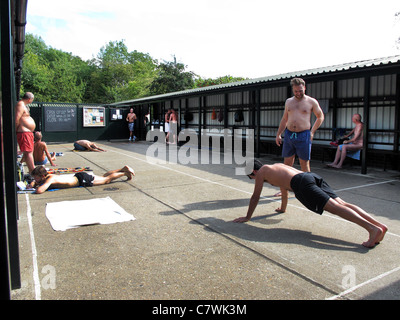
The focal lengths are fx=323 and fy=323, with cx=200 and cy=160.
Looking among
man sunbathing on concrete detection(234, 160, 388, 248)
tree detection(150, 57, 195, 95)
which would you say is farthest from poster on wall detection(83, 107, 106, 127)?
man sunbathing on concrete detection(234, 160, 388, 248)

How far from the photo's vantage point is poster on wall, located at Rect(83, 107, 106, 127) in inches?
761

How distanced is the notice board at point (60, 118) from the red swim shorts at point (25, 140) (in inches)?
482

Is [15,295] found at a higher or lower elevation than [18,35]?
lower

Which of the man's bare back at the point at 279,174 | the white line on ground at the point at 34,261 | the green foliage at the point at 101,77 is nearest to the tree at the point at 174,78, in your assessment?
the green foliage at the point at 101,77

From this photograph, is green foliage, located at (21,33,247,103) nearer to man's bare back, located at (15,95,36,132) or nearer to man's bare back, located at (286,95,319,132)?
man's bare back, located at (15,95,36,132)

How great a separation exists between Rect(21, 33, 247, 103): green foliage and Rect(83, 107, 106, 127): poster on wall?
53.1 feet

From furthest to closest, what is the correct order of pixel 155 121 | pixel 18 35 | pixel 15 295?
pixel 155 121
pixel 18 35
pixel 15 295

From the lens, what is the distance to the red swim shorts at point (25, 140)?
21.7ft

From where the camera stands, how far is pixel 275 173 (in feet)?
13.1

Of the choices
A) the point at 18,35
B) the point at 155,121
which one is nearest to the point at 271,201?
the point at 18,35

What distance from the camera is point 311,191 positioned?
3551mm
